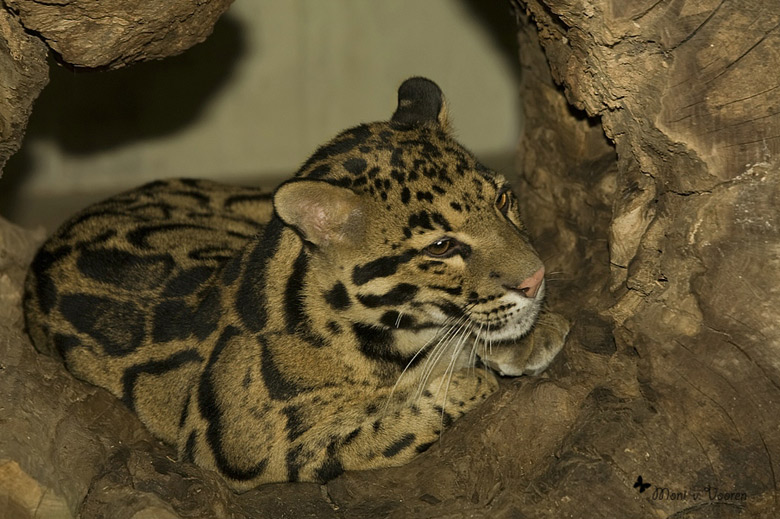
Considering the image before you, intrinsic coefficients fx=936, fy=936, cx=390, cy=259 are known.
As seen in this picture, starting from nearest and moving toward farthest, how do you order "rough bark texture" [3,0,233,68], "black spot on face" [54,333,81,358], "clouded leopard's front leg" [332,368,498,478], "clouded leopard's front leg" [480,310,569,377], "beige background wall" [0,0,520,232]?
"rough bark texture" [3,0,233,68], "clouded leopard's front leg" [332,368,498,478], "clouded leopard's front leg" [480,310,569,377], "black spot on face" [54,333,81,358], "beige background wall" [0,0,520,232]

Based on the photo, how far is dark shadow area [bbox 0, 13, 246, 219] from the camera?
9.14 meters

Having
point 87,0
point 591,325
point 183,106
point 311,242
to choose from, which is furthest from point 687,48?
point 183,106

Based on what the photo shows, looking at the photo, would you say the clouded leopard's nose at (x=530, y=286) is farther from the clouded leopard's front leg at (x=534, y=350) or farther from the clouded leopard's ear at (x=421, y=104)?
the clouded leopard's ear at (x=421, y=104)

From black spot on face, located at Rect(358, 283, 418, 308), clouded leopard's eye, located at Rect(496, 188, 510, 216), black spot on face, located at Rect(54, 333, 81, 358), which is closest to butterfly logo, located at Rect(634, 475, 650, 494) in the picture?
black spot on face, located at Rect(358, 283, 418, 308)

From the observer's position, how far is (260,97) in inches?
381

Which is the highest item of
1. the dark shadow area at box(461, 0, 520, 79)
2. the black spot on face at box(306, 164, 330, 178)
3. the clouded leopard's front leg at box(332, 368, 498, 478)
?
the dark shadow area at box(461, 0, 520, 79)

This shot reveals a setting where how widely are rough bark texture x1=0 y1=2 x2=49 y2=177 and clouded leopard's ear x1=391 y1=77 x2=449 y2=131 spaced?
1.89 meters

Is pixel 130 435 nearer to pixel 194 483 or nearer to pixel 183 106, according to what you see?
pixel 194 483

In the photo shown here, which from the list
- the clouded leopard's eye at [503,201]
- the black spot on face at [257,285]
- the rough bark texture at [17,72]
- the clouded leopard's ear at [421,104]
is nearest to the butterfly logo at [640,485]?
the clouded leopard's eye at [503,201]

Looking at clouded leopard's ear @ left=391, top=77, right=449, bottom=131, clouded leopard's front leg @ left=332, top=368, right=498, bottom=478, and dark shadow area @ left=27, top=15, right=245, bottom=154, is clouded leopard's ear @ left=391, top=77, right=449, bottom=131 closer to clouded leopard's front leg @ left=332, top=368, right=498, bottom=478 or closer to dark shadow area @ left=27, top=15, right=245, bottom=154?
clouded leopard's front leg @ left=332, top=368, right=498, bottom=478

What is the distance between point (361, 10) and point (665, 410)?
6074 millimetres

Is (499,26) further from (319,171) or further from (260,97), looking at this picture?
(319,171)

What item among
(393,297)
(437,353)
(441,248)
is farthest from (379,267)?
(437,353)

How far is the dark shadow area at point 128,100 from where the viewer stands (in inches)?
360
